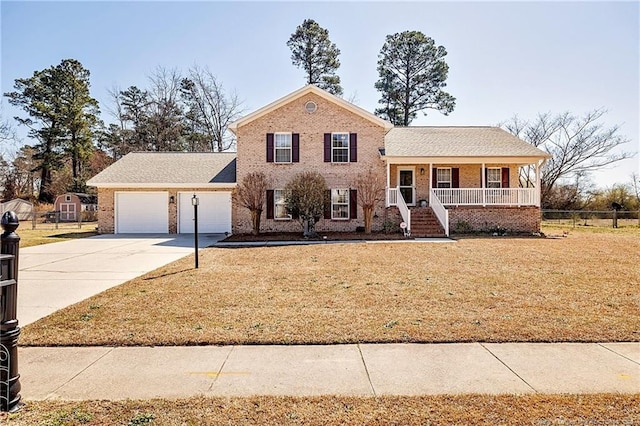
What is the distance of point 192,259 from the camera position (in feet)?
37.2

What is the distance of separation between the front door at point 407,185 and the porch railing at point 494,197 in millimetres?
1838

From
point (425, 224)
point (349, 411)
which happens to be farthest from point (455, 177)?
point (349, 411)

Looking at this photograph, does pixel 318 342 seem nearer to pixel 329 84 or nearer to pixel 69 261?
pixel 69 261

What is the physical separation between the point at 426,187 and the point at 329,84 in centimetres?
1685

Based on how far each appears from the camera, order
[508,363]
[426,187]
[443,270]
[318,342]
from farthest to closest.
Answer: [426,187], [443,270], [318,342], [508,363]

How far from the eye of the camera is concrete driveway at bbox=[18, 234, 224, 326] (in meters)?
6.75

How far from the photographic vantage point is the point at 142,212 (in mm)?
20453

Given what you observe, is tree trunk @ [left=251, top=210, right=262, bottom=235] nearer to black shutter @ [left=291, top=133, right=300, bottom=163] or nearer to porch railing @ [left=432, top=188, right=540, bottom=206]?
black shutter @ [left=291, top=133, right=300, bottom=163]

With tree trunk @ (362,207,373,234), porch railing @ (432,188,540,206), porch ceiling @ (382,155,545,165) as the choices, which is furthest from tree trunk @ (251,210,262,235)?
porch railing @ (432,188,540,206)

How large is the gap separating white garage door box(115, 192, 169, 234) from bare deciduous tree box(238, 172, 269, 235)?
14.7 feet

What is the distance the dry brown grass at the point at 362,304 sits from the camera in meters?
4.82

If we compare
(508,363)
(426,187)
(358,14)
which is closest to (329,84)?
(426,187)

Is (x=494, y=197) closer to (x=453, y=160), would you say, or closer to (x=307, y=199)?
(x=453, y=160)

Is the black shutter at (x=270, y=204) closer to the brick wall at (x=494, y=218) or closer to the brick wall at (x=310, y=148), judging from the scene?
the brick wall at (x=310, y=148)
